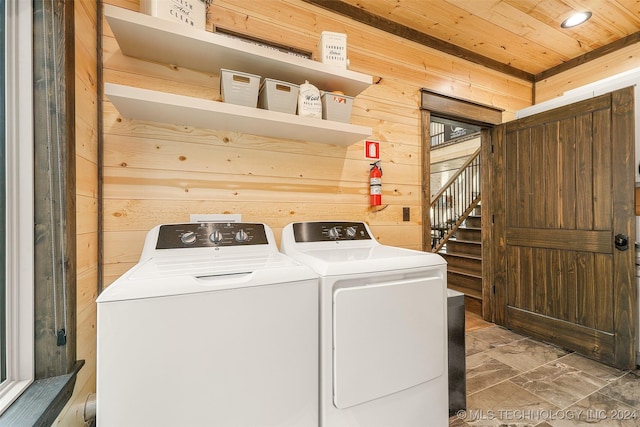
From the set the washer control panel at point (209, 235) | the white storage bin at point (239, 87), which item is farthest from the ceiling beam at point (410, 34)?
the washer control panel at point (209, 235)

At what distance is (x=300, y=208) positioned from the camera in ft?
6.42

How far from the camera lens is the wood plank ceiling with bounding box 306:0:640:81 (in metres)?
2.13

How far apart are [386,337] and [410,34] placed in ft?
7.52

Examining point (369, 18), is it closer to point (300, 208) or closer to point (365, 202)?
point (365, 202)

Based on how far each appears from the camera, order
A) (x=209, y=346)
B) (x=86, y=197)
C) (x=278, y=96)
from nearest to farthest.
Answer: (x=209, y=346), (x=86, y=197), (x=278, y=96)

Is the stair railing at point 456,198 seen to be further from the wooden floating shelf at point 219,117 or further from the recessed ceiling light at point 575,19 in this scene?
the wooden floating shelf at point 219,117

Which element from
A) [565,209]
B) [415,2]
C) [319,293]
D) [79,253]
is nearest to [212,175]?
[79,253]

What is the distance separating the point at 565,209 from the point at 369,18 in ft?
6.99

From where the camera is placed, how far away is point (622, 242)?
209cm

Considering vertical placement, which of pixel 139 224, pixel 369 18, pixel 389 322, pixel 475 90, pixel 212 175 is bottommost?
pixel 389 322

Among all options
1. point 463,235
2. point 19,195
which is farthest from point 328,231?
point 463,235

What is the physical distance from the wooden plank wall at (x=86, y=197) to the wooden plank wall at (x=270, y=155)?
8cm

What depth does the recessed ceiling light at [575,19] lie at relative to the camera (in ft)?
7.35

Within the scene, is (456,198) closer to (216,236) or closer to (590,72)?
(590,72)
